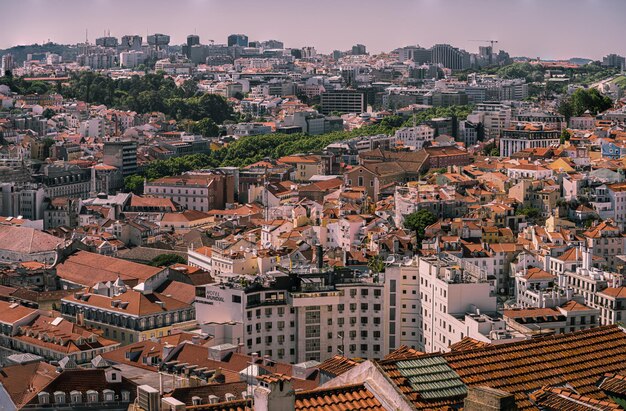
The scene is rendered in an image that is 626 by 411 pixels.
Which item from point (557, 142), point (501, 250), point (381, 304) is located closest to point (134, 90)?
point (557, 142)

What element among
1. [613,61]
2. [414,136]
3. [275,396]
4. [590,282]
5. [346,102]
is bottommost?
[590,282]

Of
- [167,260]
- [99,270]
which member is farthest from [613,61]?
[99,270]

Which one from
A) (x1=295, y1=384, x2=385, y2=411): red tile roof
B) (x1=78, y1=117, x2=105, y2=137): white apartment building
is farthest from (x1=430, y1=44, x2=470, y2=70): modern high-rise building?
(x1=295, y1=384, x2=385, y2=411): red tile roof

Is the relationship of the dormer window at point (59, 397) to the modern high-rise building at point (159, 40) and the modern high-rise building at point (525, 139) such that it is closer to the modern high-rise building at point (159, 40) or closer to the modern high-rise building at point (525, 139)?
the modern high-rise building at point (525, 139)

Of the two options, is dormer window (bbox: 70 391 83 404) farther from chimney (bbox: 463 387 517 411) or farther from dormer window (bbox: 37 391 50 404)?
chimney (bbox: 463 387 517 411)

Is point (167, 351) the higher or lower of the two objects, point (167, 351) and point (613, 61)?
the lower

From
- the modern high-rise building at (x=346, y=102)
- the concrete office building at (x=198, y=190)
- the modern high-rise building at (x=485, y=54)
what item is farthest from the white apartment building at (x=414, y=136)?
the modern high-rise building at (x=485, y=54)

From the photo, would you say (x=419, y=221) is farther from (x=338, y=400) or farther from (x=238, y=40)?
(x=238, y=40)

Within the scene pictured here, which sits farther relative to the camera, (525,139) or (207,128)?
(207,128)
